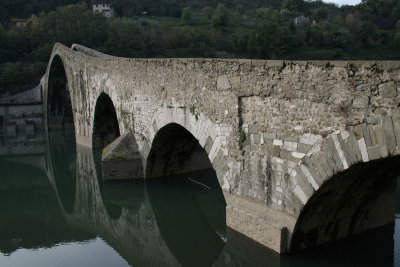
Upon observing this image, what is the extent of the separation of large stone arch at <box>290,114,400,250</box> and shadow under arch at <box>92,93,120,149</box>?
11.7 meters

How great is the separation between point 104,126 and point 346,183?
42.8 feet

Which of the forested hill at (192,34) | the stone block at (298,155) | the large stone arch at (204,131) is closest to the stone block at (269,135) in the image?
the stone block at (298,155)

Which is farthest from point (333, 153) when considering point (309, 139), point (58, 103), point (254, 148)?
point (58, 103)

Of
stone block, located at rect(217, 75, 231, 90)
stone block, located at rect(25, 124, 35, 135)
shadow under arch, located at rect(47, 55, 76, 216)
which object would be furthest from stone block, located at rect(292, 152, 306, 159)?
stone block, located at rect(25, 124, 35, 135)

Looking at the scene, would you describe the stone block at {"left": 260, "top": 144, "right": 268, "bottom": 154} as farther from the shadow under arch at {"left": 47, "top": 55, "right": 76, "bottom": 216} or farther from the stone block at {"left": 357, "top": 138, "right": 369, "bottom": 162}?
the shadow under arch at {"left": 47, "top": 55, "right": 76, "bottom": 216}

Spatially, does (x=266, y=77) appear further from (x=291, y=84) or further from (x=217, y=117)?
(x=217, y=117)

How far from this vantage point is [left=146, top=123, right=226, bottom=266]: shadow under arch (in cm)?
904

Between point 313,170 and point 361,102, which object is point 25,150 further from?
point 361,102

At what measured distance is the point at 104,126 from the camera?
18.5m

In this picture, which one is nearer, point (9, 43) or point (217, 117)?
point (217, 117)

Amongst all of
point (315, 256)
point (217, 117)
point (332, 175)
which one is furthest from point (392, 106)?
point (217, 117)

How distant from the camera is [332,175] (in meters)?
6.34

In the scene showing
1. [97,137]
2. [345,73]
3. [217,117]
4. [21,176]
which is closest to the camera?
A: [345,73]

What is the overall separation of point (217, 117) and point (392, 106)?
372 centimetres
